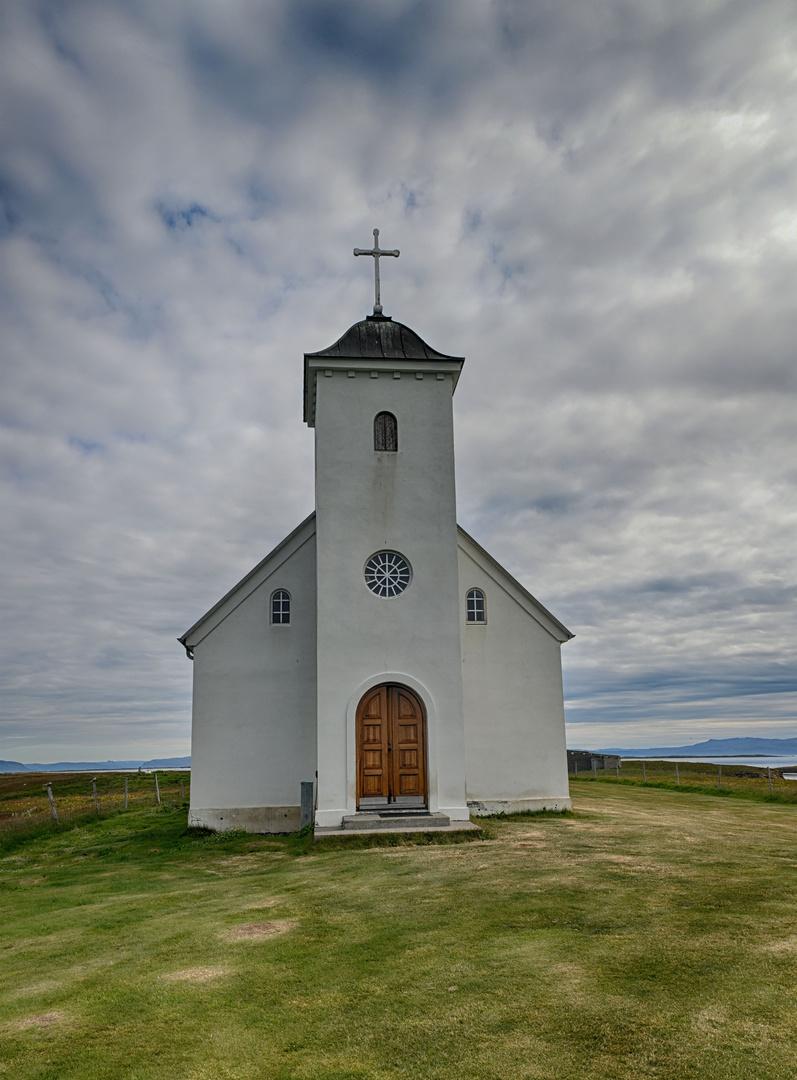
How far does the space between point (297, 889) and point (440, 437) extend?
10780 millimetres

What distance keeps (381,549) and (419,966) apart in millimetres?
11084

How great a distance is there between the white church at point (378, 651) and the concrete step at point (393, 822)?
0.11ft

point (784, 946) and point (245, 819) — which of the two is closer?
point (784, 946)

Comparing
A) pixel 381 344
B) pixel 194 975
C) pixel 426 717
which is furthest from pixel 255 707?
pixel 194 975

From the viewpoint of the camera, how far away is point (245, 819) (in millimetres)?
18609

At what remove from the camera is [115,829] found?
2078 cm

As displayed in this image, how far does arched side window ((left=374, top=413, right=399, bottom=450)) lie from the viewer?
1842 cm

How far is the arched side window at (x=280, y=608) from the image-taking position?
1978 centimetres

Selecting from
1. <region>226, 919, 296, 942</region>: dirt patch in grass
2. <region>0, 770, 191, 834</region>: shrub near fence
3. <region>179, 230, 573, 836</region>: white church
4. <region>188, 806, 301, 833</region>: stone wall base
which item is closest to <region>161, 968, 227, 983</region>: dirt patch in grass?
<region>226, 919, 296, 942</region>: dirt patch in grass

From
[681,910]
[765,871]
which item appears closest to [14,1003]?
[681,910]

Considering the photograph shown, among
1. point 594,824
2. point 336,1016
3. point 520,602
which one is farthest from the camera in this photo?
point 520,602

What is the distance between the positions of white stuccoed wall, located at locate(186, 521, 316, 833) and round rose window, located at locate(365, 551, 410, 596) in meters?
2.78

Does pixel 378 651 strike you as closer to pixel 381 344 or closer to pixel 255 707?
pixel 255 707

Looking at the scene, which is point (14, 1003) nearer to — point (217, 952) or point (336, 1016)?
point (217, 952)
